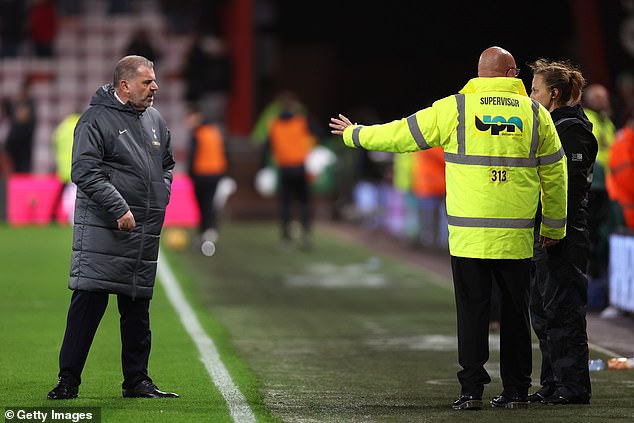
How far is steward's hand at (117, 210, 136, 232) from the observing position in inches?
316

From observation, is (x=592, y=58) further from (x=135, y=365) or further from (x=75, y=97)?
(x=135, y=365)

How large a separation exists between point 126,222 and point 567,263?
2.52m

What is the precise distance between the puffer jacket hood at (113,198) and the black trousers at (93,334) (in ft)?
0.39

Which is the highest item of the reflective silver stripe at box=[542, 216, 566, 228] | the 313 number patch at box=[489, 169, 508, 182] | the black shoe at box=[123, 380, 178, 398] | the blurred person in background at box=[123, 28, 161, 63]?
the blurred person in background at box=[123, 28, 161, 63]

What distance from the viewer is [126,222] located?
26.4 ft

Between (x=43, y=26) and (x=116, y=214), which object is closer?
(x=116, y=214)

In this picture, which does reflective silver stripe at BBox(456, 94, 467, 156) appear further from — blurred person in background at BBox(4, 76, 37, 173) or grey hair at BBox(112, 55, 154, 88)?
blurred person in background at BBox(4, 76, 37, 173)

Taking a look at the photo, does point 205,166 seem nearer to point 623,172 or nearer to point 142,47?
point 623,172

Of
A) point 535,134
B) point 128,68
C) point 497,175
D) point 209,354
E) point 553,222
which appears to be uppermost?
point 128,68

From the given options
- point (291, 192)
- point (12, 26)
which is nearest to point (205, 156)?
point (291, 192)

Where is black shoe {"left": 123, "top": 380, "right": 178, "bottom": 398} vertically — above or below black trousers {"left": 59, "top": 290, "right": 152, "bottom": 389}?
below

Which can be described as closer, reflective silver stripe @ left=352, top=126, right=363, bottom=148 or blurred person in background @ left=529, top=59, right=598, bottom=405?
reflective silver stripe @ left=352, top=126, right=363, bottom=148

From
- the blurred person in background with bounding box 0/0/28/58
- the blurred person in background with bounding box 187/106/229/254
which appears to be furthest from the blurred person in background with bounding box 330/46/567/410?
the blurred person in background with bounding box 0/0/28/58

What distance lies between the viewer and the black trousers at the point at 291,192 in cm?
2116
